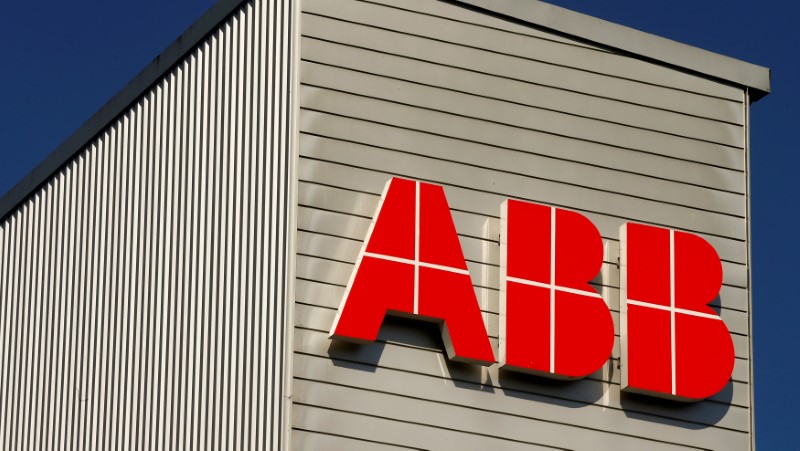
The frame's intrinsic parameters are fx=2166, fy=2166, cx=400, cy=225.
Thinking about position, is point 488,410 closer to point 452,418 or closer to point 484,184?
point 452,418

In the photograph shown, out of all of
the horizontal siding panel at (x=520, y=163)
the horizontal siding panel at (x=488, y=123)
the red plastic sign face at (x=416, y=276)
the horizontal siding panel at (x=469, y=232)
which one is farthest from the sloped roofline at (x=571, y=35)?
the red plastic sign face at (x=416, y=276)

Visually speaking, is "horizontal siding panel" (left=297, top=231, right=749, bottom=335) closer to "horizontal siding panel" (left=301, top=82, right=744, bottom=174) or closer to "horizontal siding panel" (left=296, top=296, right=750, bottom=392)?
"horizontal siding panel" (left=296, top=296, right=750, bottom=392)

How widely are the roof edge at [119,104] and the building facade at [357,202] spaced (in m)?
0.06

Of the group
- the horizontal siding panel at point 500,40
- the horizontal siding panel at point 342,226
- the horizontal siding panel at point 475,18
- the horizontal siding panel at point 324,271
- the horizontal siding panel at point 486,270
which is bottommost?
the horizontal siding panel at point 324,271

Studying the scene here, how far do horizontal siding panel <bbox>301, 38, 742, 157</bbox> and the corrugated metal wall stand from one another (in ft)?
0.07

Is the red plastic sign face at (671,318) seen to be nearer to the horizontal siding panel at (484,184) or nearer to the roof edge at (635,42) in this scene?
the horizontal siding panel at (484,184)

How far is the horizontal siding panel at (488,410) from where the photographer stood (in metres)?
25.6

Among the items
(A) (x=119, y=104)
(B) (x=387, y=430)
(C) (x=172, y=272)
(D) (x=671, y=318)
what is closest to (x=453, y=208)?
(B) (x=387, y=430)

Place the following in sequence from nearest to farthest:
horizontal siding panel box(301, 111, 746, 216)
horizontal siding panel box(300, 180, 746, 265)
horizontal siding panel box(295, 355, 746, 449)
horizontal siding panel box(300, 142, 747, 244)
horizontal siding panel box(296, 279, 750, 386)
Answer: horizontal siding panel box(295, 355, 746, 449) < horizontal siding panel box(296, 279, 750, 386) < horizontal siding panel box(300, 180, 746, 265) < horizontal siding panel box(300, 142, 747, 244) < horizontal siding panel box(301, 111, 746, 216)

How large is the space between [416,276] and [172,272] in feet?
12.1

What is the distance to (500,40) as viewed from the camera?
28188 mm

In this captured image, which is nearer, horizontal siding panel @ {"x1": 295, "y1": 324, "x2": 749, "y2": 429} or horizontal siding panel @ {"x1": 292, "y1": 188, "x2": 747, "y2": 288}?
horizontal siding panel @ {"x1": 295, "y1": 324, "x2": 749, "y2": 429}

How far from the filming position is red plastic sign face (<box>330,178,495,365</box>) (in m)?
25.9

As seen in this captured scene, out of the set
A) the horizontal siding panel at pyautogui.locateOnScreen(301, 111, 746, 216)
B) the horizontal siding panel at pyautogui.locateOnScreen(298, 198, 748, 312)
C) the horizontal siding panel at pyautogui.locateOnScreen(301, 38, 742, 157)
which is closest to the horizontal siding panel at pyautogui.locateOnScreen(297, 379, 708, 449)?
the horizontal siding panel at pyautogui.locateOnScreen(298, 198, 748, 312)
